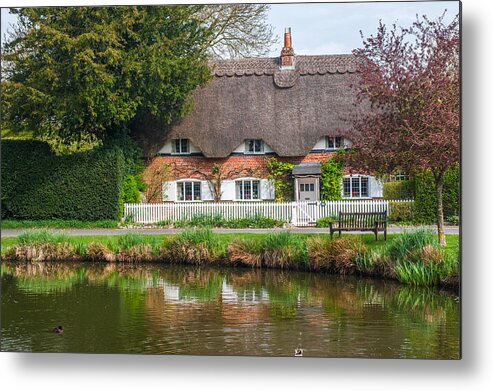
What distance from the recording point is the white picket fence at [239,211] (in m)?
9.06

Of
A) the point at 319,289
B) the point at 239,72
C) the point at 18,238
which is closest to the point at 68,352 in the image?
the point at 18,238

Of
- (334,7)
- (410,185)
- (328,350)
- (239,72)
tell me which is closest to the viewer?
(328,350)

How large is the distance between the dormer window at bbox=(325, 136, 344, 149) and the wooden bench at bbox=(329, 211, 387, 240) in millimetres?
780

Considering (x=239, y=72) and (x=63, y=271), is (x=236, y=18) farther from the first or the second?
(x=63, y=271)

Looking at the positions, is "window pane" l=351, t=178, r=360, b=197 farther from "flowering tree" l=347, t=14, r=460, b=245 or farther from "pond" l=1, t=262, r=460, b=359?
"pond" l=1, t=262, r=460, b=359

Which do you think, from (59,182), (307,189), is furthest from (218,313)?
(59,182)

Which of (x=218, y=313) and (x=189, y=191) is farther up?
(x=189, y=191)

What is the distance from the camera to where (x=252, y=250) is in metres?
9.48

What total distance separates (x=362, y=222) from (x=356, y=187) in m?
0.39

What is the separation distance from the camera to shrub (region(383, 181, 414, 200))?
29.0 feet

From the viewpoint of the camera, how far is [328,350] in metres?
7.45

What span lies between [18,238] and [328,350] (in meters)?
3.80

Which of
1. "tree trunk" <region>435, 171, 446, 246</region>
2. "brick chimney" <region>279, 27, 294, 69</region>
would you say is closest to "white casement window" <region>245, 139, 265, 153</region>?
"brick chimney" <region>279, 27, 294, 69</region>

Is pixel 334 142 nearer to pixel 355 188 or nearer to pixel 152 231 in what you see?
pixel 355 188
